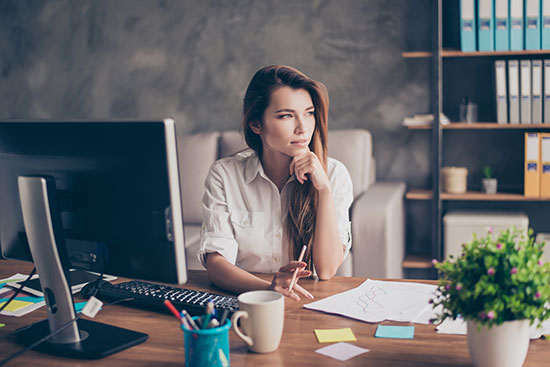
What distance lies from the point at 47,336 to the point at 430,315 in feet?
2.42

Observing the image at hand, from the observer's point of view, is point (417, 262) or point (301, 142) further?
point (417, 262)

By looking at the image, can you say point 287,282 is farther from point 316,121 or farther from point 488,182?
point 488,182

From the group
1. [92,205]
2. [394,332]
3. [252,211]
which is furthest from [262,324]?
[252,211]

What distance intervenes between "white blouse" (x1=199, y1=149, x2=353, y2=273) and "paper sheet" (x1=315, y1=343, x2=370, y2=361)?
662 mm

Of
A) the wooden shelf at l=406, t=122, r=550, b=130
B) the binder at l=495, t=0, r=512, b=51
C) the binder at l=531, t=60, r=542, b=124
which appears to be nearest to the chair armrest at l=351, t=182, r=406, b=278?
the wooden shelf at l=406, t=122, r=550, b=130

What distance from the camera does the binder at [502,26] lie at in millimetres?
2904

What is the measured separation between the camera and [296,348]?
1.01m

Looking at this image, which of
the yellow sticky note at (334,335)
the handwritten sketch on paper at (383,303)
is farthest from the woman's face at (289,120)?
the yellow sticky note at (334,335)

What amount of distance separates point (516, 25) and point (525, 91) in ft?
1.11

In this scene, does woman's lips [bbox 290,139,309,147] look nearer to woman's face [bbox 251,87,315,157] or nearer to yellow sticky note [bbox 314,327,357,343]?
woman's face [bbox 251,87,315,157]

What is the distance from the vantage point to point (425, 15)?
3.31 meters

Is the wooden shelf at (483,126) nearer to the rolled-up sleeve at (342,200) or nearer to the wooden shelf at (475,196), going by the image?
the wooden shelf at (475,196)

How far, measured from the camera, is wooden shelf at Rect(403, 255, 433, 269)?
315 centimetres

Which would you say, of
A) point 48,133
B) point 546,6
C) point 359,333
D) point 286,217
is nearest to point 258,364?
point 359,333
